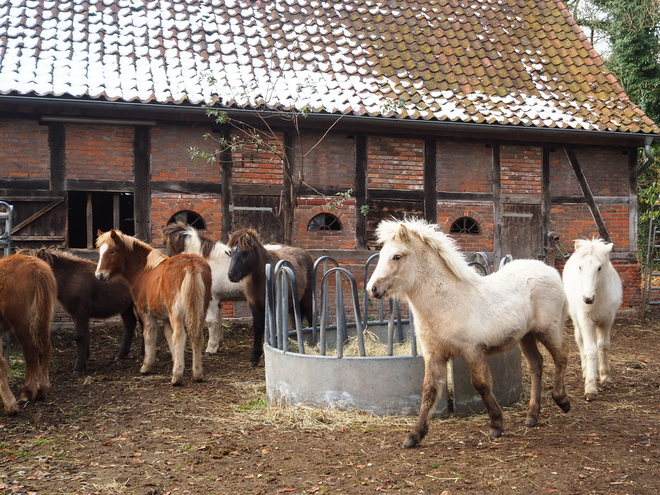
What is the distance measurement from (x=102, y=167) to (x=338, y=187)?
12.6 feet

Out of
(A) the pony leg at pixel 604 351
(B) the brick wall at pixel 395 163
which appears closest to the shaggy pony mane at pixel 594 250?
(A) the pony leg at pixel 604 351

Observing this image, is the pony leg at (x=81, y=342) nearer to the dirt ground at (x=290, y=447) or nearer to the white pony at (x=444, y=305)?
the dirt ground at (x=290, y=447)

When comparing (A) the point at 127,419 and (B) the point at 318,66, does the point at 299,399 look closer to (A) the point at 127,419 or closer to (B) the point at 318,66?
(A) the point at 127,419

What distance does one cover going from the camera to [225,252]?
912 centimetres

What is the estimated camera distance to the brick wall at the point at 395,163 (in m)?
11.1

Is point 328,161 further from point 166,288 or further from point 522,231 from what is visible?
point 166,288

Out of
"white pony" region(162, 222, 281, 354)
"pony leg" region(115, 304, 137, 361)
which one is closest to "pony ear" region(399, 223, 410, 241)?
"white pony" region(162, 222, 281, 354)

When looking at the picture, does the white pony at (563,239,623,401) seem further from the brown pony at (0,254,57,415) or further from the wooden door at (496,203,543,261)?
the brown pony at (0,254,57,415)

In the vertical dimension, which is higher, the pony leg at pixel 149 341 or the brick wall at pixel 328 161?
the brick wall at pixel 328 161

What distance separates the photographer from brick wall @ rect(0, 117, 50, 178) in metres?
9.52

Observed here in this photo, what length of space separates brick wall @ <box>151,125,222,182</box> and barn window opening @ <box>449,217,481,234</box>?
14.2 feet

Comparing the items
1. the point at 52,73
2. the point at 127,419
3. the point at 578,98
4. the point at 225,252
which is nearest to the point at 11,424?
the point at 127,419

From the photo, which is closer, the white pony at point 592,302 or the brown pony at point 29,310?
the brown pony at point 29,310

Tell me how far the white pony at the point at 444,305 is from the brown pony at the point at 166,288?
267 centimetres
